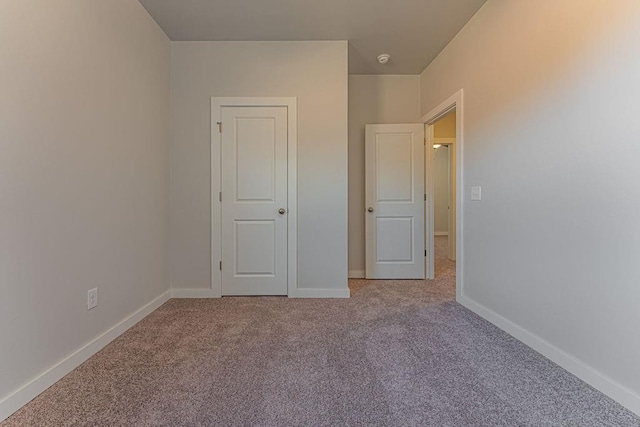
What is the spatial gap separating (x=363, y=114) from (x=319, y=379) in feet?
10.8

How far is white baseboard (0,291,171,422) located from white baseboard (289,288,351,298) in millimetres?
1406

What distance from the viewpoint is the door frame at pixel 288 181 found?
3.15 metres

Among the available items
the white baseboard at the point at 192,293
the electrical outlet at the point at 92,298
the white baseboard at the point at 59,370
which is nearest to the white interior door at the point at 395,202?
the white baseboard at the point at 192,293

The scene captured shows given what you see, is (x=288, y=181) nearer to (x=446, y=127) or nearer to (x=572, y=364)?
(x=572, y=364)

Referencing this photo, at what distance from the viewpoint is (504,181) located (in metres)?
2.31

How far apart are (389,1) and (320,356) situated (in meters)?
Result: 2.76

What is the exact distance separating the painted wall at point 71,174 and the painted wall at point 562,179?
9.30ft

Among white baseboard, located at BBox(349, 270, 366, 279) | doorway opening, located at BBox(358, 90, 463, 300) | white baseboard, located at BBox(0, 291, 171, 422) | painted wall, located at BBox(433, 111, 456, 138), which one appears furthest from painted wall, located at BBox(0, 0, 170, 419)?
painted wall, located at BBox(433, 111, 456, 138)

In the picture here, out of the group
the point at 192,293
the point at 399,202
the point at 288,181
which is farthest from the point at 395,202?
the point at 192,293

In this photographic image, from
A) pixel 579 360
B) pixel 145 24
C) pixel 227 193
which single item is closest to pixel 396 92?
pixel 227 193

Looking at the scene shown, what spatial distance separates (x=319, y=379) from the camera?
163cm

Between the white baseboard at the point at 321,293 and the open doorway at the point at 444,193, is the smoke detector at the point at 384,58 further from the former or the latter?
the white baseboard at the point at 321,293

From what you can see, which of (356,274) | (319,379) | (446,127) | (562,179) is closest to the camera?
(319,379)

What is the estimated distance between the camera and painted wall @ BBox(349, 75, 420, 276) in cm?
400
